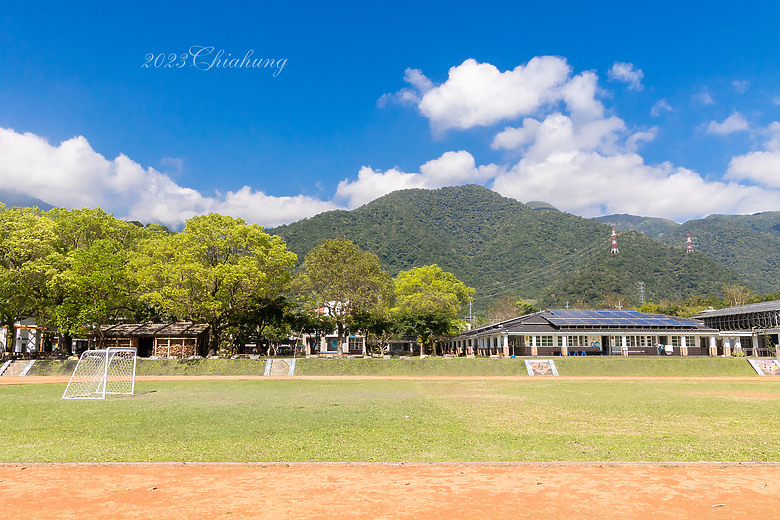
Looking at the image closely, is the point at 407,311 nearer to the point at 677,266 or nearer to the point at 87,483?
the point at 87,483

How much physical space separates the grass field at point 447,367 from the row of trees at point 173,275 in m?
4.66

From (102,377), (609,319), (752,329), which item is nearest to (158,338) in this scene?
(102,377)

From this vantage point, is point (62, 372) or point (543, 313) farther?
point (543, 313)

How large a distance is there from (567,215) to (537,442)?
15882 centimetres

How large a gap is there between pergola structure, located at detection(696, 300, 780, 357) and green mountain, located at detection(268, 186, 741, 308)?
3663 centimetres

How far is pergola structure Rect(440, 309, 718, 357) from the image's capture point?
174 ft

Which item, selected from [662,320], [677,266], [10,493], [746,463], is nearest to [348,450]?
[10,493]

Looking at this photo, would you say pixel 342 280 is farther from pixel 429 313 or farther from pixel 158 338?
pixel 158 338

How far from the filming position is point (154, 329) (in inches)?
1998

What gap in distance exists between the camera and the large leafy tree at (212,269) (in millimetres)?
41875

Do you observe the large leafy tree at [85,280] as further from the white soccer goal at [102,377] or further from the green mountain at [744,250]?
the green mountain at [744,250]

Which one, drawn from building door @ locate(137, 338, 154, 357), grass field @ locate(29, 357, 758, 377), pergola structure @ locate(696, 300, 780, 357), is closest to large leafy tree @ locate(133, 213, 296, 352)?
grass field @ locate(29, 357, 758, 377)

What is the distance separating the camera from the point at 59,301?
43.7 meters

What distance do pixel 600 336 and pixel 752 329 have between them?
20038mm
